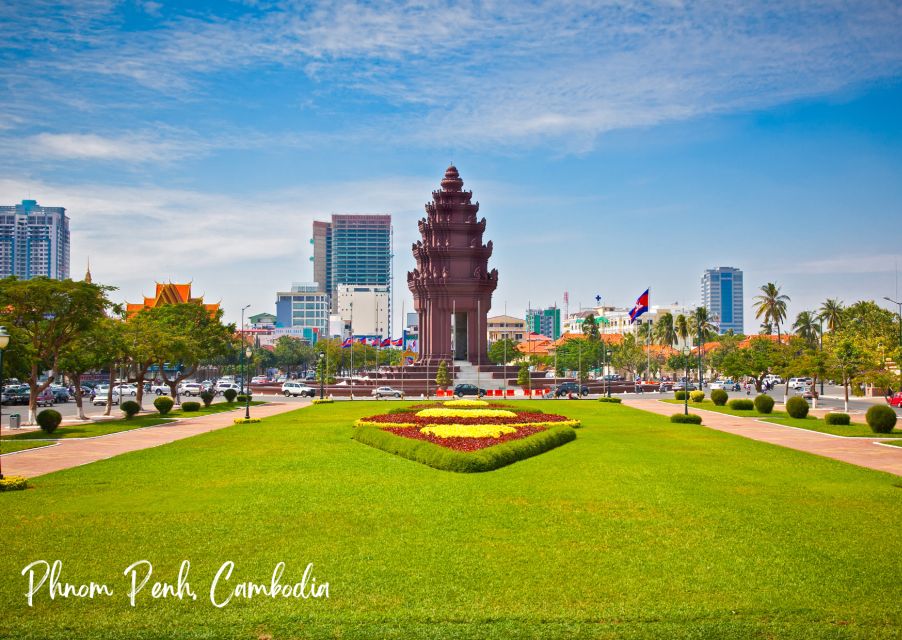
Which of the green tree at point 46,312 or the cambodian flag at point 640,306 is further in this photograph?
the cambodian flag at point 640,306

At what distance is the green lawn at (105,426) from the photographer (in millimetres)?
34594

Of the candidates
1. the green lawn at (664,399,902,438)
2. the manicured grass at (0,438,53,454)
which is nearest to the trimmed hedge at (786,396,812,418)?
the green lawn at (664,399,902,438)

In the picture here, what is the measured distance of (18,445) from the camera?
30.4 m

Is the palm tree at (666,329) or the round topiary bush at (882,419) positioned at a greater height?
the palm tree at (666,329)

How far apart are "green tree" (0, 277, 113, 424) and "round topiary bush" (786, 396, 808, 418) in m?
35.6

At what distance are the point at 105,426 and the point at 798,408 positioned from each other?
35.4m

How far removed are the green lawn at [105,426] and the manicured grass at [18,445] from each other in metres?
1.41

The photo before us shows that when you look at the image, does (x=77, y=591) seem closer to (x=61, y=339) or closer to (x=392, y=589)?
(x=392, y=589)

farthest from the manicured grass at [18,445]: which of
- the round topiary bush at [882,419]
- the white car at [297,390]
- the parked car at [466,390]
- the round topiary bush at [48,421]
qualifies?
the white car at [297,390]

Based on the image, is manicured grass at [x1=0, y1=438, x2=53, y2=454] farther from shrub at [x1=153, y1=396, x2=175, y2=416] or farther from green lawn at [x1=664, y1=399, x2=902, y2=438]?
green lawn at [x1=664, y1=399, x2=902, y2=438]

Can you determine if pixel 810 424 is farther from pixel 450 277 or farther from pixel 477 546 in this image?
pixel 450 277

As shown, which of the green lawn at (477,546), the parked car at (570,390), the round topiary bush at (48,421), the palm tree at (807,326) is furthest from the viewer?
the palm tree at (807,326)

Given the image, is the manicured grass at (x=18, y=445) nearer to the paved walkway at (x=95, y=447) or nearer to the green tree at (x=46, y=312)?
the paved walkway at (x=95, y=447)

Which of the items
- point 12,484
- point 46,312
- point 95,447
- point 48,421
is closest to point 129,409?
point 46,312
